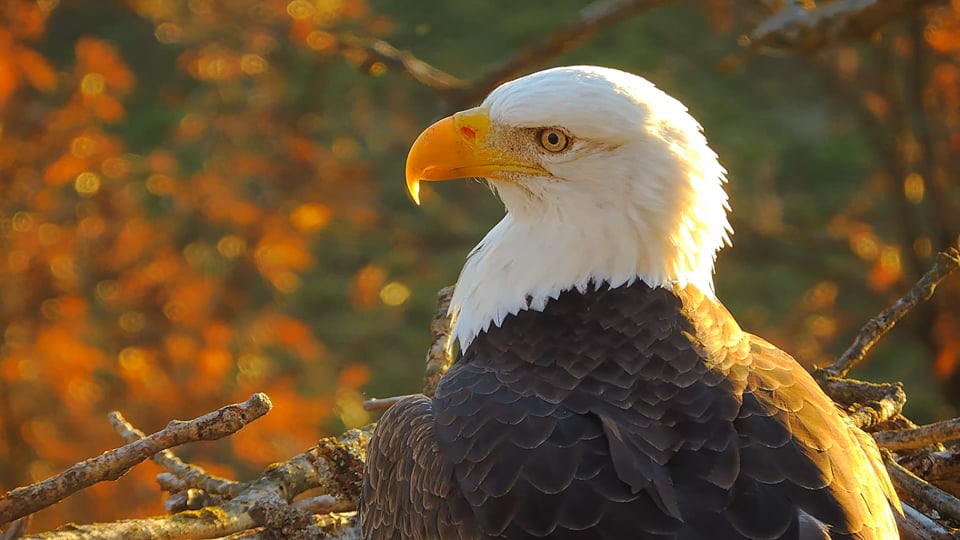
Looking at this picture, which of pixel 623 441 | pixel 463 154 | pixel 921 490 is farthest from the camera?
pixel 463 154

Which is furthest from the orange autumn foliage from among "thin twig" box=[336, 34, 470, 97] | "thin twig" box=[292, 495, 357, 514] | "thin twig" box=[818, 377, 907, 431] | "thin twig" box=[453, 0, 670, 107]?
"thin twig" box=[818, 377, 907, 431]

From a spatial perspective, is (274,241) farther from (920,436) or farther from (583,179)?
(920,436)

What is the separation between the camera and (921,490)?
3340mm

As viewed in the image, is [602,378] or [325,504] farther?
[325,504]

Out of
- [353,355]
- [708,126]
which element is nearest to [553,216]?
[353,355]

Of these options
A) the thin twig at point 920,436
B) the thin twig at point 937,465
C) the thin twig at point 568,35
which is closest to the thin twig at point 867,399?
the thin twig at point 920,436

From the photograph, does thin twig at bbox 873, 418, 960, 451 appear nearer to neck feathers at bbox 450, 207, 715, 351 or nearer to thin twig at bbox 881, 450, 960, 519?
thin twig at bbox 881, 450, 960, 519

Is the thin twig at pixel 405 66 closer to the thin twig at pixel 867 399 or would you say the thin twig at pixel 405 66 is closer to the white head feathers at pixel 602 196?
the white head feathers at pixel 602 196

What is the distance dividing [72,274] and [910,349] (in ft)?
21.0

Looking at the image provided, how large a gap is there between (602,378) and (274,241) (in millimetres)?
5117

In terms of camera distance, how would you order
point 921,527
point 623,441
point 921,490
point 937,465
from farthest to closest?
point 937,465
point 921,490
point 921,527
point 623,441

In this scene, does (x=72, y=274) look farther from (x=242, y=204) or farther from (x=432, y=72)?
(x=432, y=72)

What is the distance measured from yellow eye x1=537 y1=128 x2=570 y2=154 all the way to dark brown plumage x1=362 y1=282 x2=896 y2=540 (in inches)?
16.5

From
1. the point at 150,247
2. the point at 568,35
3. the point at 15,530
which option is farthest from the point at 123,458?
the point at 150,247
